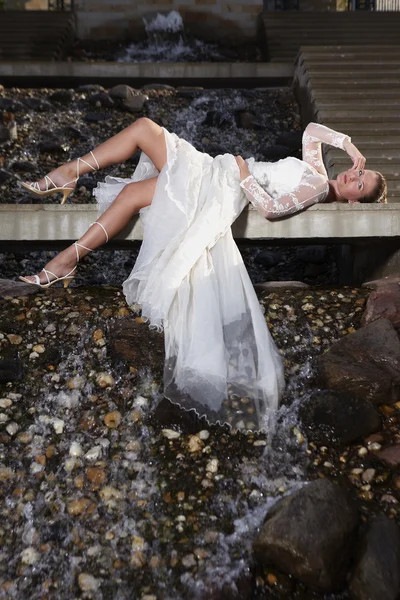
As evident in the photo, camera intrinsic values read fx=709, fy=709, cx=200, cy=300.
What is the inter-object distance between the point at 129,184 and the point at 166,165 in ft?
0.83

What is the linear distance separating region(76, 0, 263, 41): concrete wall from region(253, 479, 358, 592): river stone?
11.4 meters

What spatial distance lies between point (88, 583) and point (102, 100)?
673 centimetres

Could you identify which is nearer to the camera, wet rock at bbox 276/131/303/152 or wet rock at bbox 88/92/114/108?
wet rock at bbox 276/131/303/152

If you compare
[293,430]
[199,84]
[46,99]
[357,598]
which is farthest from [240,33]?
[357,598]

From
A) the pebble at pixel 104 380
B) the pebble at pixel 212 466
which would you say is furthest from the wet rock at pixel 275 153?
the pebble at pixel 212 466

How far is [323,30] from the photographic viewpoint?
11094 millimetres

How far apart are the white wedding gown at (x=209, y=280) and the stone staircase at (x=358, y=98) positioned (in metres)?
2.16

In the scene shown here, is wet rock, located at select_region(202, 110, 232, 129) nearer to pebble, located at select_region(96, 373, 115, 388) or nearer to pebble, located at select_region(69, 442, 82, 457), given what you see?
pebble, located at select_region(96, 373, 115, 388)

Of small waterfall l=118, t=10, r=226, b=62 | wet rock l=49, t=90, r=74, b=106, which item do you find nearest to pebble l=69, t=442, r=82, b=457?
wet rock l=49, t=90, r=74, b=106

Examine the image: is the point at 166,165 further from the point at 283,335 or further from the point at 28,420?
the point at 28,420

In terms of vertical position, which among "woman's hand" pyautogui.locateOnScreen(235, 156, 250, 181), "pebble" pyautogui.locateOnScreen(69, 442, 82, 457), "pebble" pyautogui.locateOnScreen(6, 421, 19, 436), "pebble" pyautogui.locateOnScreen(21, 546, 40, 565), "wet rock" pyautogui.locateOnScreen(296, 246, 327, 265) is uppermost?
"woman's hand" pyautogui.locateOnScreen(235, 156, 250, 181)

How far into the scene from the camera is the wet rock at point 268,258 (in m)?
6.13

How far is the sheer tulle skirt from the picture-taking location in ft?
10.6

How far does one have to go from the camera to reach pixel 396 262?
4676mm
